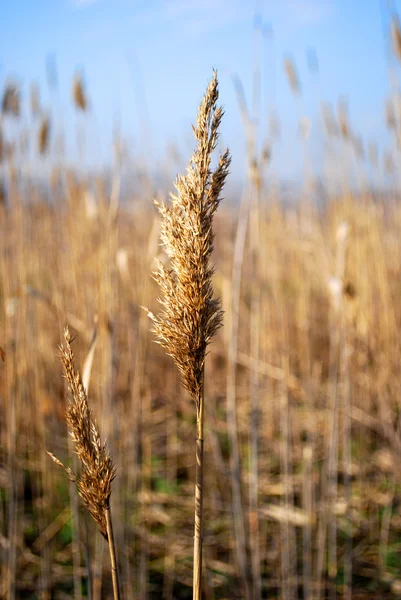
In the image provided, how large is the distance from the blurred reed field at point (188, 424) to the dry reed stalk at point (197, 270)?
0.53m

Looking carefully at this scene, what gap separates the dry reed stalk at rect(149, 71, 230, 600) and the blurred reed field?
53cm

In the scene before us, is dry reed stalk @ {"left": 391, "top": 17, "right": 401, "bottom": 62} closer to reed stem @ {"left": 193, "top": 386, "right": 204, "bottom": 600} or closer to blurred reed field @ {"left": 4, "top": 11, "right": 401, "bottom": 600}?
blurred reed field @ {"left": 4, "top": 11, "right": 401, "bottom": 600}

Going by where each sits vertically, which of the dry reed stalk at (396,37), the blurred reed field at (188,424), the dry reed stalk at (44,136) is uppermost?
the dry reed stalk at (396,37)

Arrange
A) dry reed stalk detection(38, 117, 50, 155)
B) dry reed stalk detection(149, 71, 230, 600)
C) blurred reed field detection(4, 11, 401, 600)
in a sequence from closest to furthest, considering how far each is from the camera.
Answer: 1. dry reed stalk detection(149, 71, 230, 600)
2. blurred reed field detection(4, 11, 401, 600)
3. dry reed stalk detection(38, 117, 50, 155)

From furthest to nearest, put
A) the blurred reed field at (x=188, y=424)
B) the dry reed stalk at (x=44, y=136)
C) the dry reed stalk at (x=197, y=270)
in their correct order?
the dry reed stalk at (x=44, y=136), the blurred reed field at (x=188, y=424), the dry reed stalk at (x=197, y=270)

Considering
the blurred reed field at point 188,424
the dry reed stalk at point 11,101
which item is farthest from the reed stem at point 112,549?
the dry reed stalk at point 11,101

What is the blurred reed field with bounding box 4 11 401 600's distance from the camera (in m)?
1.40

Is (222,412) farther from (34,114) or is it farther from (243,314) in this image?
(34,114)

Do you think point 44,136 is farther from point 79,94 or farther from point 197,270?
point 197,270

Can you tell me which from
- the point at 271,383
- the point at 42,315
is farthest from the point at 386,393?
the point at 42,315

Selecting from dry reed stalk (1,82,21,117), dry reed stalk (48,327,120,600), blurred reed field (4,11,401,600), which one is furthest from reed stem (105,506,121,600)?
dry reed stalk (1,82,21,117)

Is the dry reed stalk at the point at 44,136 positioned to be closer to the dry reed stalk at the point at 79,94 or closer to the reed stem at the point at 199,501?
the dry reed stalk at the point at 79,94

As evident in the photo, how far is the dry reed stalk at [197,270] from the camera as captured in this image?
0.53 m

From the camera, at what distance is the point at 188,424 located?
9.50ft
